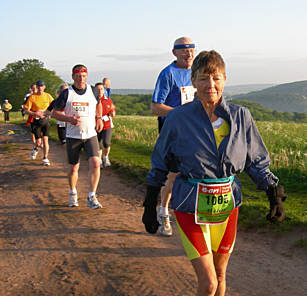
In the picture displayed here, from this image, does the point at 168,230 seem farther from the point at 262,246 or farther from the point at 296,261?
the point at 296,261

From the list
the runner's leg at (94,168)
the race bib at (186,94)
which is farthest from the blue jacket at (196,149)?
the runner's leg at (94,168)

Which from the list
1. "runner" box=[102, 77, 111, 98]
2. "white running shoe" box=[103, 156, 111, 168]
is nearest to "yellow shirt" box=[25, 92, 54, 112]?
"runner" box=[102, 77, 111, 98]

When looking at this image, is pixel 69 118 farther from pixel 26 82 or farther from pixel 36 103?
pixel 26 82

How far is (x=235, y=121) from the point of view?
2.88m

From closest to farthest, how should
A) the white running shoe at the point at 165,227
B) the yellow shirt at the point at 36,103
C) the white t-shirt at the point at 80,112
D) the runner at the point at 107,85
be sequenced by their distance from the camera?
the white running shoe at the point at 165,227
the white t-shirt at the point at 80,112
the yellow shirt at the point at 36,103
the runner at the point at 107,85

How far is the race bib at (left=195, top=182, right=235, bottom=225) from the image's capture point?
2830 mm

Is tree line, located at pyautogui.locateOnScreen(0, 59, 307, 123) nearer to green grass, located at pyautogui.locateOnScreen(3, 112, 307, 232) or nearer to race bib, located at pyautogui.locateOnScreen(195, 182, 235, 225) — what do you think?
green grass, located at pyautogui.locateOnScreen(3, 112, 307, 232)

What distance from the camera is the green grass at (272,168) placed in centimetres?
634

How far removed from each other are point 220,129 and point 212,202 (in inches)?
19.9

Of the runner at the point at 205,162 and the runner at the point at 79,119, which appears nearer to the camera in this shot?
the runner at the point at 205,162

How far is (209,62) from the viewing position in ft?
9.07

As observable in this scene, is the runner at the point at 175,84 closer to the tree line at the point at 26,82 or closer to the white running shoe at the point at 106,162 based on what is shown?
the white running shoe at the point at 106,162

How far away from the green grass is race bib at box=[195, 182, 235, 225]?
3354 millimetres

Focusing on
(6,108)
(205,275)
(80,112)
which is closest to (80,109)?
(80,112)
